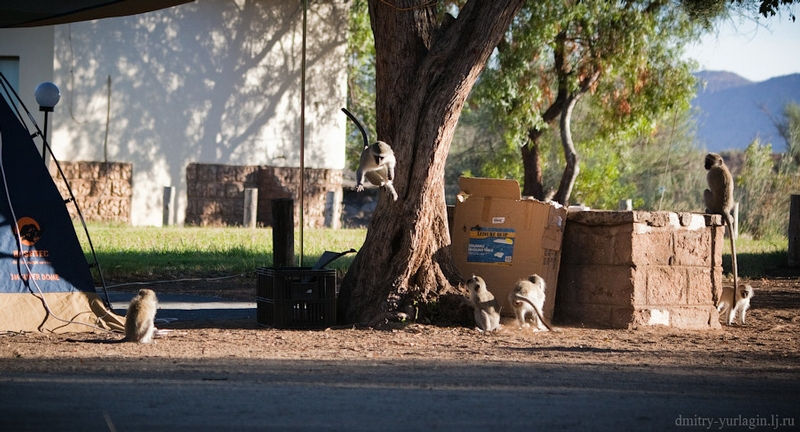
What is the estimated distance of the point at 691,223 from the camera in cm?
1160

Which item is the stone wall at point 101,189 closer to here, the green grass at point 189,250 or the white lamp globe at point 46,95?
the green grass at point 189,250

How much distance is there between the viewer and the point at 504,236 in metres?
11.6

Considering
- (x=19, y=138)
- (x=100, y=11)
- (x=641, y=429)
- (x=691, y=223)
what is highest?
(x=100, y=11)

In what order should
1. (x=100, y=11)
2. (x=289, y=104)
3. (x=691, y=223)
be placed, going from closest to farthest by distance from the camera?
1. (x=100, y=11)
2. (x=691, y=223)
3. (x=289, y=104)

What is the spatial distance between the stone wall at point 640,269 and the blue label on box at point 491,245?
75cm

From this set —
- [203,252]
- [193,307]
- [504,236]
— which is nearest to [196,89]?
[203,252]

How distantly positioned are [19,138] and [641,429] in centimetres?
747

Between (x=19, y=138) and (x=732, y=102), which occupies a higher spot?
(x=732, y=102)

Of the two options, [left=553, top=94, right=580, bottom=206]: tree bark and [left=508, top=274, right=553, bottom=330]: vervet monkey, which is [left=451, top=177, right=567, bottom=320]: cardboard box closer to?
[left=508, top=274, right=553, bottom=330]: vervet monkey

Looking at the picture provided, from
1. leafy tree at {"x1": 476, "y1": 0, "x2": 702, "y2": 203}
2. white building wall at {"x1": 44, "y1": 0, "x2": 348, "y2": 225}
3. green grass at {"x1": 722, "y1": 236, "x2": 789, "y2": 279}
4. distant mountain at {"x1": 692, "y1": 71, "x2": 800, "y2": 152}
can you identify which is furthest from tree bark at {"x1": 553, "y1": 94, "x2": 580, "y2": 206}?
distant mountain at {"x1": 692, "y1": 71, "x2": 800, "y2": 152}

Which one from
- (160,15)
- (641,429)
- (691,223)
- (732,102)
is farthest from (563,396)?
(732,102)

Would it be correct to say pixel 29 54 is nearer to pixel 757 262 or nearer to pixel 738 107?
pixel 757 262

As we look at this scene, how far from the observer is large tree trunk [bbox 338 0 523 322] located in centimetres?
1063

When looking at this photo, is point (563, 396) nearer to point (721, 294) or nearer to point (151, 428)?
point (151, 428)
